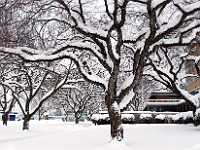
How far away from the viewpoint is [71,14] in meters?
15.9

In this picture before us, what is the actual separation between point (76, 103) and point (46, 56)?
36563 millimetres

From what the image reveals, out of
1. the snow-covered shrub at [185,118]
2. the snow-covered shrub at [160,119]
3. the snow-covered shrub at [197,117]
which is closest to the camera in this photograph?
the snow-covered shrub at [197,117]

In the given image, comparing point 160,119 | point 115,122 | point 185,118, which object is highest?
point 115,122

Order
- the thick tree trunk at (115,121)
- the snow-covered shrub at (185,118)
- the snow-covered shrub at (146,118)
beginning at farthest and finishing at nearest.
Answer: the snow-covered shrub at (146,118) < the snow-covered shrub at (185,118) < the thick tree trunk at (115,121)

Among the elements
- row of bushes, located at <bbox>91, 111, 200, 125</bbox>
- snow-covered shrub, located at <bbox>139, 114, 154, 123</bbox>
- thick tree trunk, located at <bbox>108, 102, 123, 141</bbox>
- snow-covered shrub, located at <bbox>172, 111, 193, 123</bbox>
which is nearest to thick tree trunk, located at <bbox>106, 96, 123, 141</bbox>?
thick tree trunk, located at <bbox>108, 102, 123, 141</bbox>

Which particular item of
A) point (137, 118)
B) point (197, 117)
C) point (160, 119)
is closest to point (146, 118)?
point (137, 118)

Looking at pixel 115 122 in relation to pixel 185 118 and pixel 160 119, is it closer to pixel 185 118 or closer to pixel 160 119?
pixel 185 118

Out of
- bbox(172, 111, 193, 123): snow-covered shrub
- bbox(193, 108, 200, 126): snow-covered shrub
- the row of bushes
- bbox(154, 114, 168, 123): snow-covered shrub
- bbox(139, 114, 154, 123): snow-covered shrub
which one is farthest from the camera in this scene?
bbox(139, 114, 154, 123): snow-covered shrub

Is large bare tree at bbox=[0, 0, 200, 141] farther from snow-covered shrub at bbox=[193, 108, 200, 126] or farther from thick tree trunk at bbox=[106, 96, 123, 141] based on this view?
snow-covered shrub at bbox=[193, 108, 200, 126]

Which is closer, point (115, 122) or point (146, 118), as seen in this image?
point (115, 122)

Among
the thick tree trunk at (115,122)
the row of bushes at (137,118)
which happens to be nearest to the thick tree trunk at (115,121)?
the thick tree trunk at (115,122)

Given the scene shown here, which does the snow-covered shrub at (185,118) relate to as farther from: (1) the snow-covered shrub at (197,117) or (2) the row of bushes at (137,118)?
(2) the row of bushes at (137,118)

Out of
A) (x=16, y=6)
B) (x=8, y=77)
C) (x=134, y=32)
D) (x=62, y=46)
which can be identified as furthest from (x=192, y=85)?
(x=16, y=6)

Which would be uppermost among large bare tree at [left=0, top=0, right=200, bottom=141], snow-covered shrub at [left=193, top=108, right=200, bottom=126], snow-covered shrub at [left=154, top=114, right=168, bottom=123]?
large bare tree at [left=0, top=0, right=200, bottom=141]
